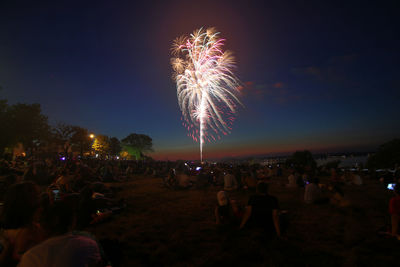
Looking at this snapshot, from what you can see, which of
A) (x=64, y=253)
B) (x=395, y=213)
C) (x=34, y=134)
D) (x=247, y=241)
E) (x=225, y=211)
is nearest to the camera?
(x=64, y=253)

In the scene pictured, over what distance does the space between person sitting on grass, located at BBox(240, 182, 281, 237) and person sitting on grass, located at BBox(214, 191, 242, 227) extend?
0.87 m

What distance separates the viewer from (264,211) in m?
4.88

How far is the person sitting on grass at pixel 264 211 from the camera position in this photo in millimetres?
4824

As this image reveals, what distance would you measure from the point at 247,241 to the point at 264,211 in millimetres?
835

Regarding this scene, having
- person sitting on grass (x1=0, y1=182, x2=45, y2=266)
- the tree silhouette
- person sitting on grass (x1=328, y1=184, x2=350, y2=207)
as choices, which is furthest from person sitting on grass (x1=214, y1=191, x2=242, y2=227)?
the tree silhouette

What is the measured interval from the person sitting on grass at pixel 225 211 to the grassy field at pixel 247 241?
36 centimetres

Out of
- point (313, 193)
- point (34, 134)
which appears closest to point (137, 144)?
point (34, 134)

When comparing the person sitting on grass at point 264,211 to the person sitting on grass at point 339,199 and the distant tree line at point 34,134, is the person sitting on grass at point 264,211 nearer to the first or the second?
the person sitting on grass at point 339,199

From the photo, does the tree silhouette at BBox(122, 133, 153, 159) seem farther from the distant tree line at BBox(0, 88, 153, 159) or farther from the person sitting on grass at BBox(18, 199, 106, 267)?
the person sitting on grass at BBox(18, 199, 106, 267)

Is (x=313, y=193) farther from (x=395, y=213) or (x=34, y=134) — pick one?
(x=34, y=134)

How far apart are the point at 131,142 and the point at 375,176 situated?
82.0m

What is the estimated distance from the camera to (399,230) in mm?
4949

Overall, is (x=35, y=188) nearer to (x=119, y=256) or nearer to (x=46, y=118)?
(x=119, y=256)

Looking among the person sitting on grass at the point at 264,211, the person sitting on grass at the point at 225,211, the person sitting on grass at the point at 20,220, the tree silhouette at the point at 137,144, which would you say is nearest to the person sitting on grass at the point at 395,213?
the person sitting on grass at the point at 264,211
